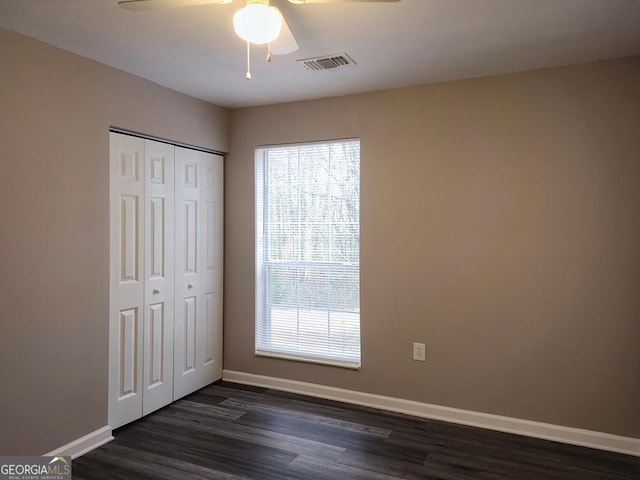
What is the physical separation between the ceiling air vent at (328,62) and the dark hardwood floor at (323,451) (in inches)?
94.3

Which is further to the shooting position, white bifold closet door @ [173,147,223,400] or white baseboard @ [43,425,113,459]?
white bifold closet door @ [173,147,223,400]

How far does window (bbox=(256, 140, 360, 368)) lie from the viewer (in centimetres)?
359

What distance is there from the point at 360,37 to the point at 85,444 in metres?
2.89

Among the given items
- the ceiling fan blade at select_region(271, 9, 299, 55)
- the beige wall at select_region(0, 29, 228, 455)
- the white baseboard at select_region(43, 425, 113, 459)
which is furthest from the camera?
the white baseboard at select_region(43, 425, 113, 459)

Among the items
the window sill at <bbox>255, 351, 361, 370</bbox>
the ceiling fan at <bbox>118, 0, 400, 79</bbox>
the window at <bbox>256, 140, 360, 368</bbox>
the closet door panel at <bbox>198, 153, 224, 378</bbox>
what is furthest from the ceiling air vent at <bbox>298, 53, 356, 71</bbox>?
the window sill at <bbox>255, 351, 361, 370</bbox>

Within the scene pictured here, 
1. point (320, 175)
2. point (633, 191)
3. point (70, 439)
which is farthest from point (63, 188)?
point (633, 191)

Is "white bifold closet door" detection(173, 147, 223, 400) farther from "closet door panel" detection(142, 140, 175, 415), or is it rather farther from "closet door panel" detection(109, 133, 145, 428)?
"closet door panel" detection(109, 133, 145, 428)

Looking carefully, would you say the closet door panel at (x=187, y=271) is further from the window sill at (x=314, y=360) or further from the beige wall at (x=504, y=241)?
the beige wall at (x=504, y=241)

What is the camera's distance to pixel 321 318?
370 cm

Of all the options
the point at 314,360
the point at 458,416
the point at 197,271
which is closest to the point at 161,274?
the point at 197,271

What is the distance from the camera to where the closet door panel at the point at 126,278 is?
9.75ft

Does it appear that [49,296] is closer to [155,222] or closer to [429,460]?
[155,222]

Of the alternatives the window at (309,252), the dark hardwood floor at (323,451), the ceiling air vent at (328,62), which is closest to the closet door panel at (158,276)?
the dark hardwood floor at (323,451)

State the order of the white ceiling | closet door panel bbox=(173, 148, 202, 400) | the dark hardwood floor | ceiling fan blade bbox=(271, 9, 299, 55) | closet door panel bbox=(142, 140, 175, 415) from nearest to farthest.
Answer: ceiling fan blade bbox=(271, 9, 299, 55)
the white ceiling
the dark hardwood floor
closet door panel bbox=(142, 140, 175, 415)
closet door panel bbox=(173, 148, 202, 400)
